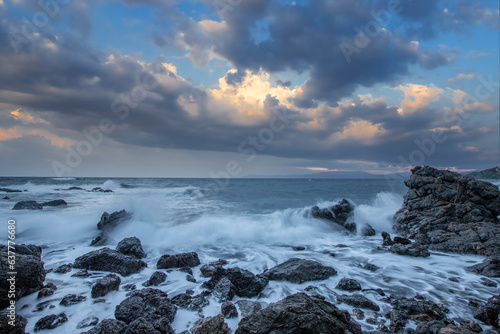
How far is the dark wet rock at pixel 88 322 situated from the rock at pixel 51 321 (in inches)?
13.1

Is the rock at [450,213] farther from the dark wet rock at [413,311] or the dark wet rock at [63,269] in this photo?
the dark wet rock at [63,269]

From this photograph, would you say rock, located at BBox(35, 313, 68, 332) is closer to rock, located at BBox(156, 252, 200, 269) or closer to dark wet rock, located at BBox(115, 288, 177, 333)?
dark wet rock, located at BBox(115, 288, 177, 333)

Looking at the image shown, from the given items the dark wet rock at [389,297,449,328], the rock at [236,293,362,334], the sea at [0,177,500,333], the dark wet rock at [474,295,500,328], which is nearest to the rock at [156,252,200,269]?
the sea at [0,177,500,333]

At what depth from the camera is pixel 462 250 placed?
31.0ft

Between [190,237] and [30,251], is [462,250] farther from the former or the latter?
[30,251]

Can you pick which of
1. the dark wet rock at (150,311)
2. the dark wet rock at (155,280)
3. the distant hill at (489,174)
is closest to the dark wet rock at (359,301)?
the dark wet rock at (150,311)

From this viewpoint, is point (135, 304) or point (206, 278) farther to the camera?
point (206, 278)

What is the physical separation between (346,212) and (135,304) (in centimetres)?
1514

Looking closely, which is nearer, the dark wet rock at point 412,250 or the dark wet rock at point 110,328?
the dark wet rock at point 110,328

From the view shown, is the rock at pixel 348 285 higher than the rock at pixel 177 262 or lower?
lower

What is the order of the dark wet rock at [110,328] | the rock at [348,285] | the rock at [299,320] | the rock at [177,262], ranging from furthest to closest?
1. the rock at [177,262]
2. the rock at [348,285]
3. the dark wet rock at [110,328]
4. the rock at [299,320]

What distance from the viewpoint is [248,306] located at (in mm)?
5309

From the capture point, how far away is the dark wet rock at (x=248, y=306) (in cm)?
511

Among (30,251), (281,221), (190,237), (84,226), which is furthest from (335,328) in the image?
(84,226)
